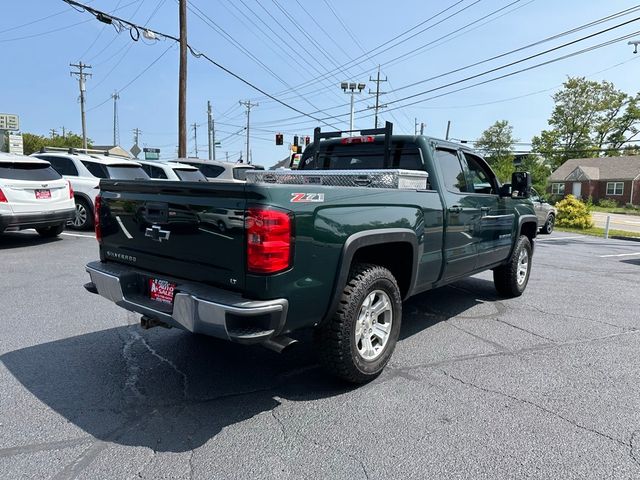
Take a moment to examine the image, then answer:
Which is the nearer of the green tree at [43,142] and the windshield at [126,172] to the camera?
the windshield at [126,172]

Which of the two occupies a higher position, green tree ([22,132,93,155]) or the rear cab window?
green tree ([22,132,93,155])

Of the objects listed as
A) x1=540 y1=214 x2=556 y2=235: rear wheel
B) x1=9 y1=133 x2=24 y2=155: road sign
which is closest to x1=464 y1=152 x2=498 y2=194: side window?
x1=540 y1=214 x2=556 y2=235: rear wheel

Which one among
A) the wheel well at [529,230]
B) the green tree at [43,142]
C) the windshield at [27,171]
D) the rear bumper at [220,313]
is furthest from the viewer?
the green tree at [43,142]

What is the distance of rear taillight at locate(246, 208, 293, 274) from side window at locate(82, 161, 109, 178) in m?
9.42

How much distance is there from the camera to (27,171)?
859cm

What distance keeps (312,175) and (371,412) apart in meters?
2.34

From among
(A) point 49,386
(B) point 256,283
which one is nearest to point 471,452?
(B) point 256,283

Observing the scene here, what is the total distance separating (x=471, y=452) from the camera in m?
2.69

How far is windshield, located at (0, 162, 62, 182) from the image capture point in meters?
8.30

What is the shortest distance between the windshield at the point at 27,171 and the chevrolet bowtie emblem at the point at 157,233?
6564 mm

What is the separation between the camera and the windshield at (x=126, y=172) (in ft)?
35.4

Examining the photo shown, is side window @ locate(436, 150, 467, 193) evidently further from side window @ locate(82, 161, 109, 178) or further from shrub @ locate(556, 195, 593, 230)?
shrub @ locate(556, 195, 593, 230)

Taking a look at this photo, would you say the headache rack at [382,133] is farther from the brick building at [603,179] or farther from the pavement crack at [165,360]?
the brick building at [603,179]

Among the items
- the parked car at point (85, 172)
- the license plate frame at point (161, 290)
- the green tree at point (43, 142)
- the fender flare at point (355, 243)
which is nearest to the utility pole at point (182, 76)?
the parked car at point (85, 172)
